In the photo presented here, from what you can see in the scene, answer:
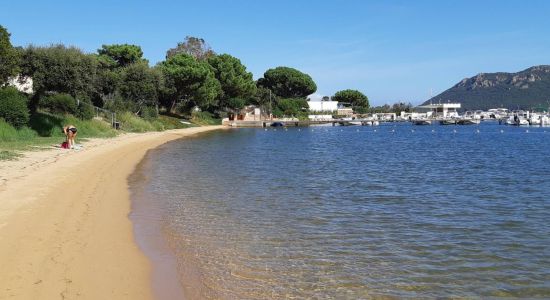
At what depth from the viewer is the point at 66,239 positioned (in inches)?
351

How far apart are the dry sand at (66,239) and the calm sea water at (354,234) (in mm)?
822

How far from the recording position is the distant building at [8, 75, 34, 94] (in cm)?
3391

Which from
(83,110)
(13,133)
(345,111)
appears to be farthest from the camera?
(345,111)

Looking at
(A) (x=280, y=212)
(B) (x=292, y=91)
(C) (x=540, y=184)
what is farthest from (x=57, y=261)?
(B) (x=292, y=91)

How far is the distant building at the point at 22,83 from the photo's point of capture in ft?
111

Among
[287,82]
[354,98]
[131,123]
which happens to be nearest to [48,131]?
[131,123]

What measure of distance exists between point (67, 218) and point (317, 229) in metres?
5.25

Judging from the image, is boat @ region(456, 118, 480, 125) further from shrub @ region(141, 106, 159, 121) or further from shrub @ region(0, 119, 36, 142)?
shrub @ region(0, 119, 36, 142)

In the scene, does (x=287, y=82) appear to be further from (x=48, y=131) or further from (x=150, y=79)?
(x=48, y=131)

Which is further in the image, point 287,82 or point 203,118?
point 287,82

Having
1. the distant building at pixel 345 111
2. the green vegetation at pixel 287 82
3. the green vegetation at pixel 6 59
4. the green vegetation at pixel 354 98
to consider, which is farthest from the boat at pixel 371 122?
the green vegetation at pixel 6 59

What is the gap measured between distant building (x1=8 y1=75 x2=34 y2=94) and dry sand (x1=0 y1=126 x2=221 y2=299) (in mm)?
18451

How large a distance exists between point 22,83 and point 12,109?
5.73 m

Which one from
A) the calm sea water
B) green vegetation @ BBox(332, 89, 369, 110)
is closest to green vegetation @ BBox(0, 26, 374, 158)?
the calm sea water
